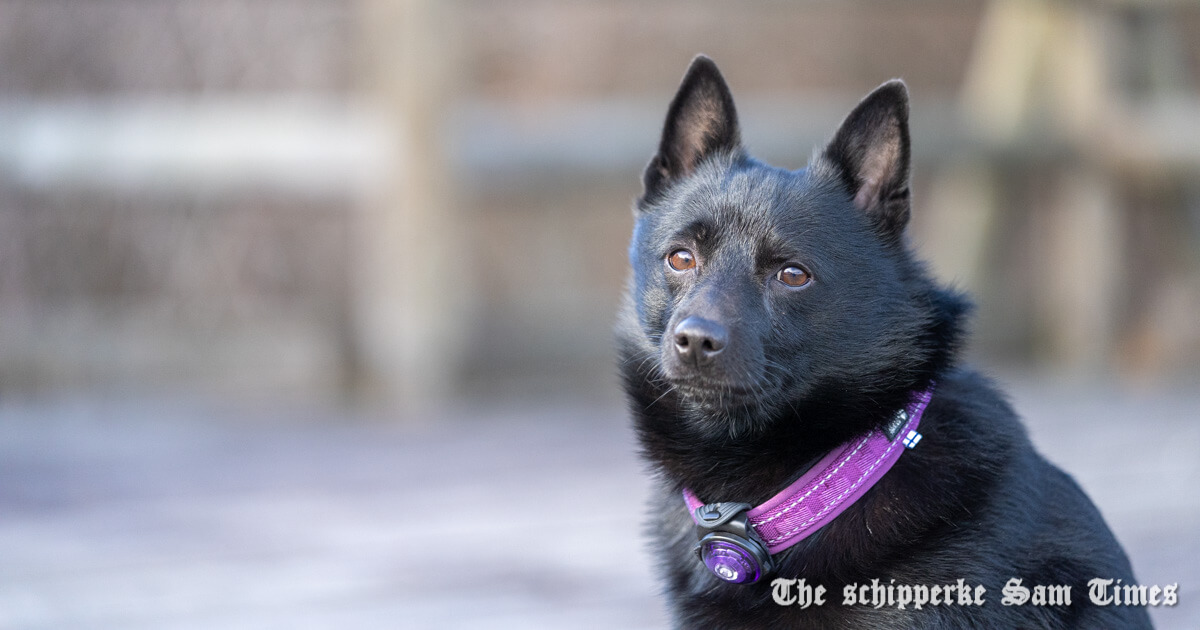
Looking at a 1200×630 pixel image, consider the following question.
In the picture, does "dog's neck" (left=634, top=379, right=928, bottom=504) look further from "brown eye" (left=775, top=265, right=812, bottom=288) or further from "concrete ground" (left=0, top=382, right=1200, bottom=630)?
"concrete ground" (left=0, top=382, right=1200, bottom=630)

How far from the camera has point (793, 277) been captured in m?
1.88

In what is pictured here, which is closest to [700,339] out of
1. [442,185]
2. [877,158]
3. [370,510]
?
[877,158]

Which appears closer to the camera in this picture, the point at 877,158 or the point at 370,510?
the point at 877,158

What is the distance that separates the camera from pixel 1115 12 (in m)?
4.80

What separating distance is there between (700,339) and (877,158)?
1.80ft

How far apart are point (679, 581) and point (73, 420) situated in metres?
3.51

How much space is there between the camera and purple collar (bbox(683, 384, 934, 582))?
1690mm

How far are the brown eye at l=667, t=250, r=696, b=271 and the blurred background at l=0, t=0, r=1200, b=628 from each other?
1.63 metres

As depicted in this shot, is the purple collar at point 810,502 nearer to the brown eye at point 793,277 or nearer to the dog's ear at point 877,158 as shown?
the brown eye at point 793,277

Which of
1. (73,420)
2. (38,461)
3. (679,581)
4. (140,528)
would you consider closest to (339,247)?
(73,420)

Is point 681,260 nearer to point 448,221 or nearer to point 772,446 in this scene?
point 772,446

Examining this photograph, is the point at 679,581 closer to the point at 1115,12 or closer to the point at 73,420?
the point at 73,420

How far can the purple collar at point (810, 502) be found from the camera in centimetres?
169

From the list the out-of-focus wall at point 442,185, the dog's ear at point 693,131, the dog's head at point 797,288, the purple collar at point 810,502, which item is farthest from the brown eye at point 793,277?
the out-of-focus wall at point 442,185
